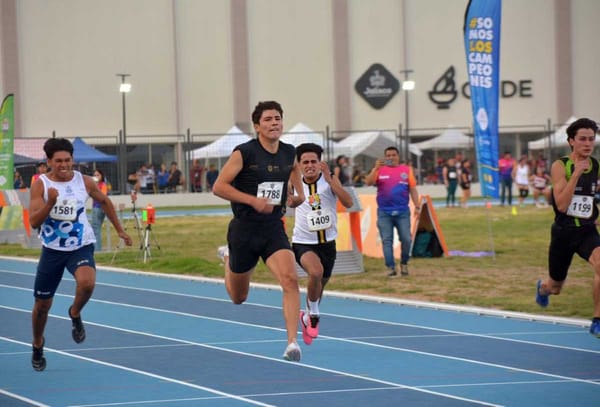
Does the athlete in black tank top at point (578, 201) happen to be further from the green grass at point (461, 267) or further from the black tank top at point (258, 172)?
the green grass at point (461, 267)

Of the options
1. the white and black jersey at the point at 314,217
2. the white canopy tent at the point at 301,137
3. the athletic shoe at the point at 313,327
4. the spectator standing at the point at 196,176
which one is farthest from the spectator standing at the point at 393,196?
the spectator standing at the point at 196,176

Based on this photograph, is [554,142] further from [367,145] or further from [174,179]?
[174,179]

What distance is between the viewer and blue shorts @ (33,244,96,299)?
9.37 metres

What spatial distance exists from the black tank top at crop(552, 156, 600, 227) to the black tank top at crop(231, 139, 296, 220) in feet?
8.17

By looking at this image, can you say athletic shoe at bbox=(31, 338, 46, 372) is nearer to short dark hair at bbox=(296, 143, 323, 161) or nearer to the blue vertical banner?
short dark hair at bbox=(296, 143, 323, 161)

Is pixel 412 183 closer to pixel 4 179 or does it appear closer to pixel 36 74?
pixel 4 179

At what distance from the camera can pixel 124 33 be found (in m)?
51.5

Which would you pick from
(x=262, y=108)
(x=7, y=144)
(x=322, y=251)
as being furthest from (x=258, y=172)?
(x=7, y=144)

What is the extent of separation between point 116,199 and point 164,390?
1403 inches

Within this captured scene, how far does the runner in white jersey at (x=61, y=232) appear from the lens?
9.26m

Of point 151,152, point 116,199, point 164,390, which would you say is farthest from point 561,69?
point 164,390

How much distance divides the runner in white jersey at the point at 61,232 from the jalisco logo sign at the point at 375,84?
149ft

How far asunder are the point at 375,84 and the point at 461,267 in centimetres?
3646

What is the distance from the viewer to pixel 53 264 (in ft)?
30.7
